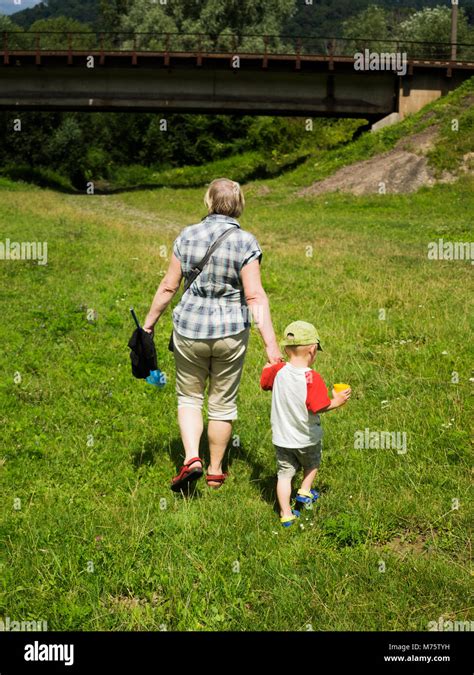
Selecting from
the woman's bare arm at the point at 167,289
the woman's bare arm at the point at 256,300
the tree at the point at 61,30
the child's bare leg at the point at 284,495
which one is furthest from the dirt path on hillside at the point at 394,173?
the tree at the point at 61,30

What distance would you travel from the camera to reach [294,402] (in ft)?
17.1

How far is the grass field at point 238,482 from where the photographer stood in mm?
4250

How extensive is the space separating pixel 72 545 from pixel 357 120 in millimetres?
48803

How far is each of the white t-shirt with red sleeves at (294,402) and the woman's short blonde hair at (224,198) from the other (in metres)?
1.24

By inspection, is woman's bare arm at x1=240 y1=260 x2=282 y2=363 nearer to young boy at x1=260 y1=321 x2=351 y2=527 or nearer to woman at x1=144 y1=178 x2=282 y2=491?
woman at x1=144 y1=178 x2=282 y2=491

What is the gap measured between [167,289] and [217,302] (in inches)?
18.0

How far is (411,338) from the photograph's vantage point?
387 inches

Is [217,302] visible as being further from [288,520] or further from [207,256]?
[288,520]

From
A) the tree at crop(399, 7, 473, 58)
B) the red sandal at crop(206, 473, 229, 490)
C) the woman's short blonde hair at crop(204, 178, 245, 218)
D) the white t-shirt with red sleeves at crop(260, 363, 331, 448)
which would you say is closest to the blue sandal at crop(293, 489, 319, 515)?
the white t-shirt with red sleeves at crop(260, 363, 331, 448)

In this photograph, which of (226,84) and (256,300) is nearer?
(256,300)

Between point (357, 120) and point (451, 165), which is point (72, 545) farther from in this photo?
point (357, 120)

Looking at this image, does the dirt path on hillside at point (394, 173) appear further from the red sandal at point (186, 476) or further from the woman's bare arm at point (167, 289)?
the red sandal at point (186, 476)

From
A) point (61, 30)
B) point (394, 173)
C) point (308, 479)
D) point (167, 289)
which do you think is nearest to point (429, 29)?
point (61, 30)
